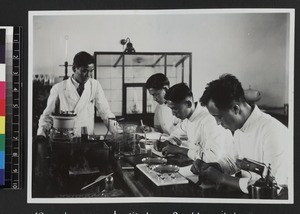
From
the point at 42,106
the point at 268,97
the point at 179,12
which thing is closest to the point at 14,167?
the point at 42,106

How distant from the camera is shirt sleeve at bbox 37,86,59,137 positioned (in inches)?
46.2

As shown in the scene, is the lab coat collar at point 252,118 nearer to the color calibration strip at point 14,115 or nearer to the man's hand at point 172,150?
the man's hand at point 172,150

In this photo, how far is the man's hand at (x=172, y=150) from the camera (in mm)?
1186

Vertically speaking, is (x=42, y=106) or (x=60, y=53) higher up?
(x=60, y=53)

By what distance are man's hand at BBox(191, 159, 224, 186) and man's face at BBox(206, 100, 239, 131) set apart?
0.46ft

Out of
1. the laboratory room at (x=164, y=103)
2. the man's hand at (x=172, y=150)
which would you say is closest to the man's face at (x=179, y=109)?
the laboratory room at (x=164, y=103)

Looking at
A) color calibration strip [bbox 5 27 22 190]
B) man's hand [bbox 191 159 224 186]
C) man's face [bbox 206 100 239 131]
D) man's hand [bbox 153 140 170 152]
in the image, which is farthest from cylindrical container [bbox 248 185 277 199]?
color calibration strip [bbox 5 27 22 190]

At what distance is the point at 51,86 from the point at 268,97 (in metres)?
0.74

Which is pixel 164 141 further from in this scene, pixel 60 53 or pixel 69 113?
pixel 60 53

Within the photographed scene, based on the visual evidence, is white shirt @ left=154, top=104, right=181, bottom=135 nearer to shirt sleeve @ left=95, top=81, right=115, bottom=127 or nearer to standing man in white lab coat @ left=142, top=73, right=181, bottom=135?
standing man in white lab coat @ left=142, top=73, right=181, bottom=135

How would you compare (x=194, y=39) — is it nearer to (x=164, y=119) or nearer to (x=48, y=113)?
(x=164, y=119)

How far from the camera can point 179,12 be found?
3.84ft

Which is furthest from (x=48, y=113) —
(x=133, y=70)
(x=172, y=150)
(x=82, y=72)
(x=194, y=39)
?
(x=194, y=39)

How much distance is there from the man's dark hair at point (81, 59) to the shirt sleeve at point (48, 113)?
109 mm
